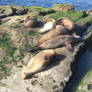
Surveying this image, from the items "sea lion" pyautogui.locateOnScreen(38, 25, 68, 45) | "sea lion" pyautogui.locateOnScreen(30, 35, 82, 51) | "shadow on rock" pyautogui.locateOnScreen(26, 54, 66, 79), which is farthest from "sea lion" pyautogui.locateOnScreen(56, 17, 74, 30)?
"shadow on rock" pyautogui.locateOnScreen(26, 54, 66, 79)

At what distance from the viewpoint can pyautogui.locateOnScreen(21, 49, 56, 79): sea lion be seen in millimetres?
7761

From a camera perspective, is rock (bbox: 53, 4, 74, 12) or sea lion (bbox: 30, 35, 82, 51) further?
rock (bbox: 53, 4, 74, 12)

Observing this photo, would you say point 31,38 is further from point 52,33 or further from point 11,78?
point 11,78

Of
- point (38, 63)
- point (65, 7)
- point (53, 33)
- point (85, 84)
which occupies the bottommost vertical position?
point (85, 84)

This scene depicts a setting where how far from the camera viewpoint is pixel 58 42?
32.0ft

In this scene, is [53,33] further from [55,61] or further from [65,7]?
[65,7]

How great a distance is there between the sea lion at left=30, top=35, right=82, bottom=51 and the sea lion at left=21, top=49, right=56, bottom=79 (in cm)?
105

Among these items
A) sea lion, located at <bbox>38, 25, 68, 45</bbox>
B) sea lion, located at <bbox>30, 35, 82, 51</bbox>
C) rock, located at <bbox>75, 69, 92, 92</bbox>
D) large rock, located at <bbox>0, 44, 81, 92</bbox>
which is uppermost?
sea lion, located at <bbox>38, 25, 68, 45</bbox>

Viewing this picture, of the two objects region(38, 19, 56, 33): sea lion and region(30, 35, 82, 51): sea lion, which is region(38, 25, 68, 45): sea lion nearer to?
region(30, 35, 82, 51): sea lion

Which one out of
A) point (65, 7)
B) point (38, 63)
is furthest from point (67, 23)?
point (65, 7)

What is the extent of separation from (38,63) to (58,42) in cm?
212

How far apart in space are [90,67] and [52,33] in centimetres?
263

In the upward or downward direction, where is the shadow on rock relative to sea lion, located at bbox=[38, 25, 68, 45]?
downward

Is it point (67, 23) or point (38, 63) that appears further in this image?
point (67, 23)
